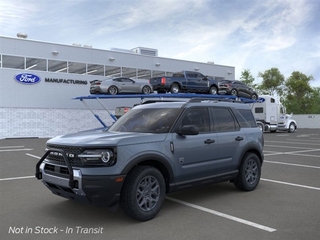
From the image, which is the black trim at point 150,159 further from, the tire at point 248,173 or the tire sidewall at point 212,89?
the tire sidewall at point 212,89

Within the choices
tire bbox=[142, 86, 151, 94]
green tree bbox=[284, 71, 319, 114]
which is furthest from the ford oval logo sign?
green tree bbox=[284, 71, 319, 114]

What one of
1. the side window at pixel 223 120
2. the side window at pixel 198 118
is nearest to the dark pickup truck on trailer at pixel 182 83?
the side window at pixel 223 120

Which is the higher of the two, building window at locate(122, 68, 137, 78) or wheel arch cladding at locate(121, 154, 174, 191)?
building window at locate(122, 68, 137, 78)

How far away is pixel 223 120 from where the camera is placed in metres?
6.41

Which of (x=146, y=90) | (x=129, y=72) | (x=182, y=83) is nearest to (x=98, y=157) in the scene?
(x=182, y=83)

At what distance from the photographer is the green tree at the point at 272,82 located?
227 feet

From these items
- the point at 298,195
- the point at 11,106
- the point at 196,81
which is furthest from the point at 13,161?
the point at 11,106

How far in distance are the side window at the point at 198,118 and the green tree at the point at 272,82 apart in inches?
2650

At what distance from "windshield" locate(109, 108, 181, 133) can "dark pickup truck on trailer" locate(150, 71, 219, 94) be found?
1569 centimetres

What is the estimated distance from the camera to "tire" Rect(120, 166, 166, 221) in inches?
183

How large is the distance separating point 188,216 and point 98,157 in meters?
1.68

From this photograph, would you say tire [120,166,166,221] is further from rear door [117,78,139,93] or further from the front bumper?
rear door [117,78,139,93]

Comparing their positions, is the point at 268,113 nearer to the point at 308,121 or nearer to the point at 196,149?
the point at 308,121

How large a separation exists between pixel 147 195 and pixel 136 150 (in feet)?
2.27
